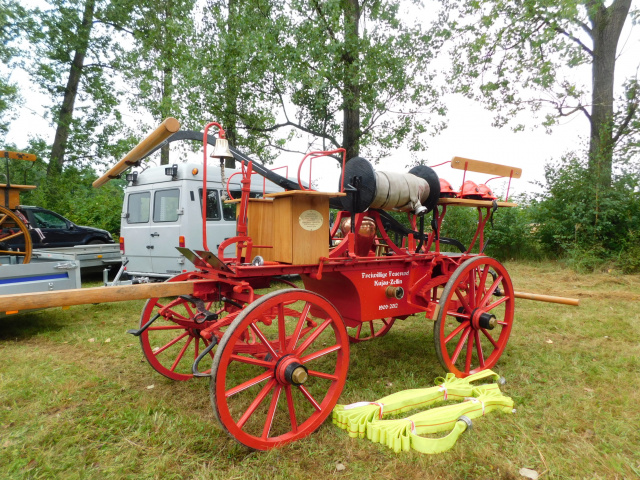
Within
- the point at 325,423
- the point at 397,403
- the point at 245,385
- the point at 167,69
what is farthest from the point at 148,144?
the point at 167,69

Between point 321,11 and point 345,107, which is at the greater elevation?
point 321,11

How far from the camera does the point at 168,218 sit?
7.41m

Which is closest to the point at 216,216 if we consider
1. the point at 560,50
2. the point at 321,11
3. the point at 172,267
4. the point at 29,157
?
the point at 172,267

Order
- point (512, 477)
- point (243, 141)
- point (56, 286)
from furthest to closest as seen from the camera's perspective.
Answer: point (243, 141) → point (56, 286) → point (512, 477)

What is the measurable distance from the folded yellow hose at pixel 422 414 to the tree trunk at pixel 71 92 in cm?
1575

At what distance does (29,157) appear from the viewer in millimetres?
5805

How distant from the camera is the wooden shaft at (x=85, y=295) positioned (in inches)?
81.0

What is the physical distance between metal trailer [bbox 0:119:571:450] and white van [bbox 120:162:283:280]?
3.14 m

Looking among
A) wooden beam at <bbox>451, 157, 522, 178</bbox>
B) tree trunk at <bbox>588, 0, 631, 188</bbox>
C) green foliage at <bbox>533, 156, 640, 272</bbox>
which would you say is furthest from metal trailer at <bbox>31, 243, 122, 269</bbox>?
tree trunk at <bbox>588, 0, 631, 188</bbox>

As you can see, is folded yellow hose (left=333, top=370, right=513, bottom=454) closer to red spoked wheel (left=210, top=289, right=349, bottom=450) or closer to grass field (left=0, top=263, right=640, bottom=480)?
grass field (left=0, top=263, right=640, bottom=480)

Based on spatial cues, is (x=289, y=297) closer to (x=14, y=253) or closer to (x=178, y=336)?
(x=178, y=336)

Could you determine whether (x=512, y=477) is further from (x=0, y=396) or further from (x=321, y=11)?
(x=321, y=11)

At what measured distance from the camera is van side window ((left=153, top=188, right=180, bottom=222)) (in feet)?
24.1

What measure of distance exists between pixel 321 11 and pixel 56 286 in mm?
9829
